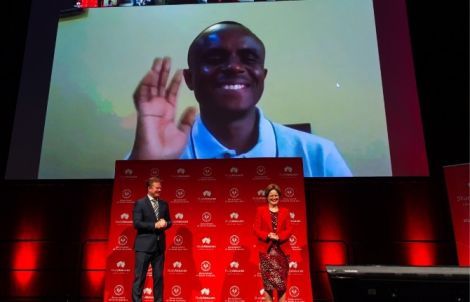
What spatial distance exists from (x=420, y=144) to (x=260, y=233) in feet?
10.4

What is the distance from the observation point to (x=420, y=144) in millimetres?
5930

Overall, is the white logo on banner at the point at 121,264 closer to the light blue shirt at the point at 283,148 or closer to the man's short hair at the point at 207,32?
the light blue shirt at the point at 283,148

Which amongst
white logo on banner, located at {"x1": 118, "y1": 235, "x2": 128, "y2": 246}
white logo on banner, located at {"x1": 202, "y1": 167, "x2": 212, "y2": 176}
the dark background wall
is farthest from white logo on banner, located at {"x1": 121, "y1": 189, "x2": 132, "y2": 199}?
white logo on banner, located at {"x1": 202, "y1": 167, "x2": 212, "y2": 176}

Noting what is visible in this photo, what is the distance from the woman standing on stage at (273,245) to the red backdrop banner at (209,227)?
98 centimetres

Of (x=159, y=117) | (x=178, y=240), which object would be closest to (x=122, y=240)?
(x=178, y=240)

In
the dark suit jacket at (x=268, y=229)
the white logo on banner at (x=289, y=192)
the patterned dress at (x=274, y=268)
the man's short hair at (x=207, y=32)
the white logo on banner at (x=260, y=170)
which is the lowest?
the patterned dress at (x=274, y=268)

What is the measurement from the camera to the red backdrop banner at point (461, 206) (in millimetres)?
5215

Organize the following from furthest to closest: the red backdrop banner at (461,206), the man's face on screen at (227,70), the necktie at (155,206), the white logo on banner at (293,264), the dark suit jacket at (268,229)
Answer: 1. the man's face on screen at (227,70)
2. the red backdrop banner at (461,206)
3. the white logo on banner at (293,264)
4. the necktie at (155,206)
5. the dark suit jacket at (268,229)

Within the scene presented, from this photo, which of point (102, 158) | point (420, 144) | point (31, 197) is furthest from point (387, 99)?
point (31, 197)

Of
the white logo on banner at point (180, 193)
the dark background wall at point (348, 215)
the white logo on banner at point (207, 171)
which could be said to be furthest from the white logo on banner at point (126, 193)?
the white logo on banner at point (207, 171)

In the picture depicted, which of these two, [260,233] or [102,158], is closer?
[260,233]

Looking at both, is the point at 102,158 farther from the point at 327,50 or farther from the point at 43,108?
the point at 327,50

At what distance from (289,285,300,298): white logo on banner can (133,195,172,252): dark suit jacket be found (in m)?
1.69

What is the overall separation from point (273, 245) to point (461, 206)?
283 centimetres
